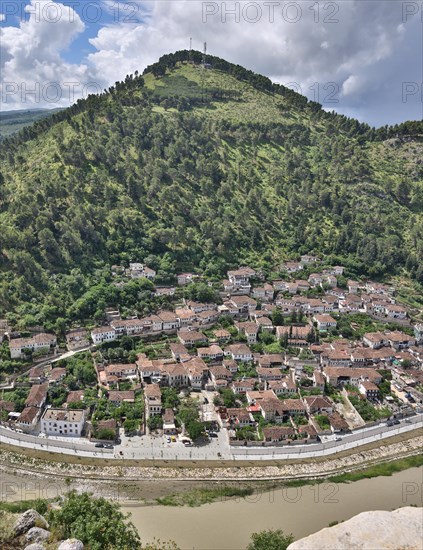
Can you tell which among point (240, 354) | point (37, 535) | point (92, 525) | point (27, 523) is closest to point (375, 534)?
point (92, 525)

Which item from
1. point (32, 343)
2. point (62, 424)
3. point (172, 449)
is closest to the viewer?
point (172, 449)

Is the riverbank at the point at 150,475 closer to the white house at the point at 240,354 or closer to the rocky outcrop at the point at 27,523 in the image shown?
the rocky outcrop at the point at 27,523

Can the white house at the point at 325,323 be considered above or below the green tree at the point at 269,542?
above

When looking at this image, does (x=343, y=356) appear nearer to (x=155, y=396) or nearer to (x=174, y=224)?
(x=155, y=396)

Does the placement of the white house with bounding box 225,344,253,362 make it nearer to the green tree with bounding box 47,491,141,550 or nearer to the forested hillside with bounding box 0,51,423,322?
the forested hillside with bounding box 0,51,423,322

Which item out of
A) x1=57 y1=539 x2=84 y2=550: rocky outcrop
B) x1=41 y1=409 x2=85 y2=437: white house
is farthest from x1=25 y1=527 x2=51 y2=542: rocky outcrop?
x1=41 y1=409 x2=85 y2=437: white house

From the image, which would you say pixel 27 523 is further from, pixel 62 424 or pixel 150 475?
pixel 62 424

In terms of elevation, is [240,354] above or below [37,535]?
above

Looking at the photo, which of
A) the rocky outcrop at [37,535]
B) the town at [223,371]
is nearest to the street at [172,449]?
the town at [223,371]
